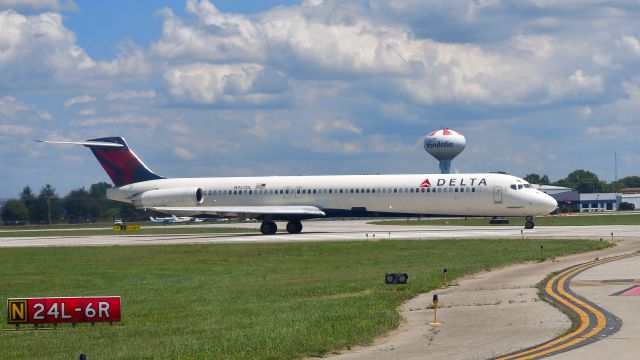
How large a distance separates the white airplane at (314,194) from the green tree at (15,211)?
237ft

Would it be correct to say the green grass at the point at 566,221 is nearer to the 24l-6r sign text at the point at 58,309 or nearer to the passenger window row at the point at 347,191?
the passenger window row at the point at 347,191

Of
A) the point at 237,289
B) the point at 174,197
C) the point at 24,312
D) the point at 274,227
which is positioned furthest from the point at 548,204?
the point at 24,312

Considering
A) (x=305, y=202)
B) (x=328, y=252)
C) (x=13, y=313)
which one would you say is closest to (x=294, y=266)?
(x=328, y=252)

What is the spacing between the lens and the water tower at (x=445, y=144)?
13812 cm

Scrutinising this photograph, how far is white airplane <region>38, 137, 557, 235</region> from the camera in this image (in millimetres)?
57375

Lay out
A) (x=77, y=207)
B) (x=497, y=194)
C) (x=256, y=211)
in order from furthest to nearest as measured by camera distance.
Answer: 1. (x=77, y=207)
2. (x=256, y=211)
3. (x=497, y=194)

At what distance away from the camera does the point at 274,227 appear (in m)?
63.8

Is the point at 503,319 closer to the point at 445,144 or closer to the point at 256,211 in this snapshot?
the point at 256,211

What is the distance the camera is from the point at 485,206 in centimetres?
5734

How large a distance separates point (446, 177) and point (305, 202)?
32.5ft

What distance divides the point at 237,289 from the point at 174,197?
37760 millimetres

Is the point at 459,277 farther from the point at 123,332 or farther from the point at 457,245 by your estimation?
the point at 457,245

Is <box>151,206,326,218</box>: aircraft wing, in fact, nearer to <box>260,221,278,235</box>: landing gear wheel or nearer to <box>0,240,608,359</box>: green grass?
<box>260,221,278,235</box>: landing gear wheel

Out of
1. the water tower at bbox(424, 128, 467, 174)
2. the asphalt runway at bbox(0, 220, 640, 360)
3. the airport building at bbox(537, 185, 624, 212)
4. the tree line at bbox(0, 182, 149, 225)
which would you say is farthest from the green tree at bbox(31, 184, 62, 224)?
the asphalt runway at bbox(0, 220, 640, 360)
